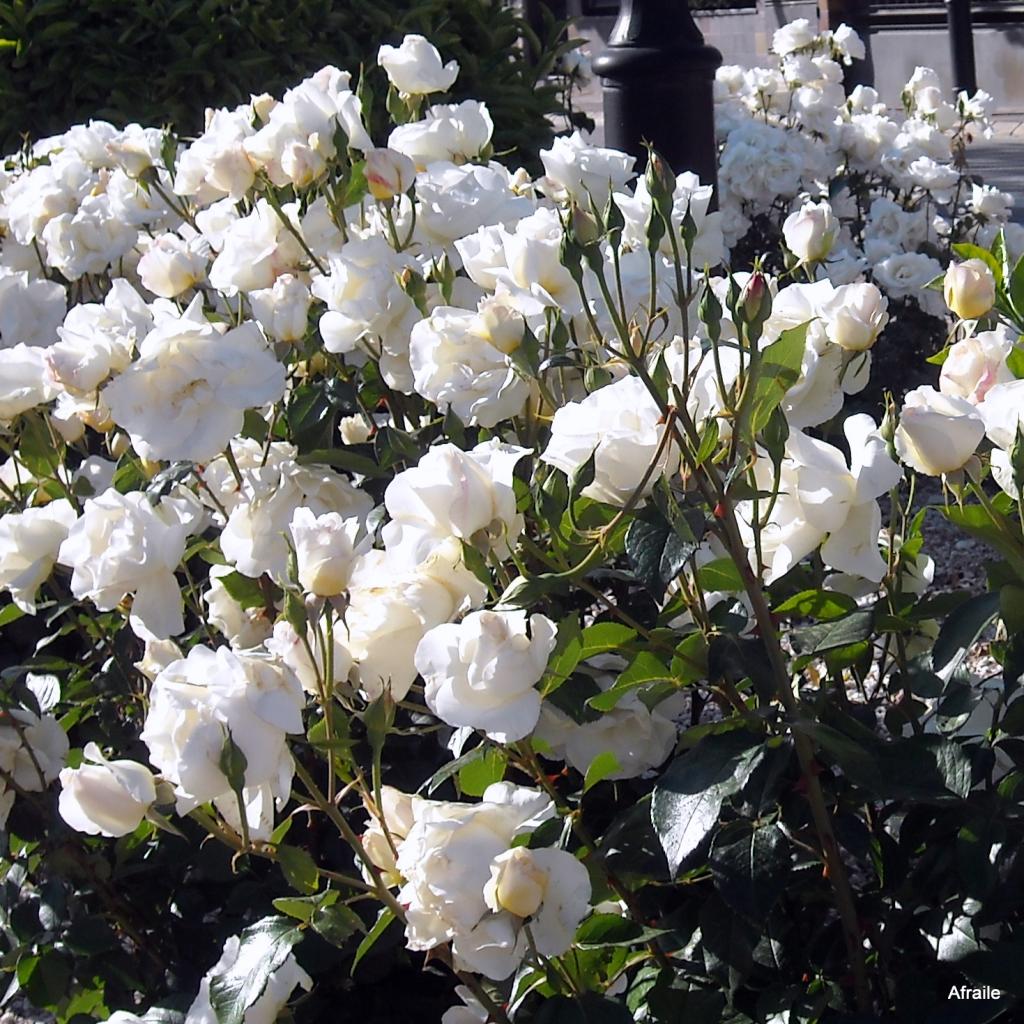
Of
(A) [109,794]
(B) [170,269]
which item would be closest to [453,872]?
(A) [109,794]

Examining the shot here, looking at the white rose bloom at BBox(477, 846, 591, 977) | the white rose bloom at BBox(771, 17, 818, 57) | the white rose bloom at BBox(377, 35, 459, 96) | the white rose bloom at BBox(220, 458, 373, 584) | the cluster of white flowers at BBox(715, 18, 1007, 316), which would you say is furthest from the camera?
the white rose bloom at BBox(771, 17, 818, 57)

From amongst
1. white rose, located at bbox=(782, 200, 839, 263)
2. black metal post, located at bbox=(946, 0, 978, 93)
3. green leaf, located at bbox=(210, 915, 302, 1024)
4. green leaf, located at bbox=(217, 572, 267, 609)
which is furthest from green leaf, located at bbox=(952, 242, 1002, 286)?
black metal post, located at bbox=(946, 0, 978, 93)

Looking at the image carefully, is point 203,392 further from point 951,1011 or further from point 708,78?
point 708,78

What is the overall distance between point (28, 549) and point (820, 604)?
781mm

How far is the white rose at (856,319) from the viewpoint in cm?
128

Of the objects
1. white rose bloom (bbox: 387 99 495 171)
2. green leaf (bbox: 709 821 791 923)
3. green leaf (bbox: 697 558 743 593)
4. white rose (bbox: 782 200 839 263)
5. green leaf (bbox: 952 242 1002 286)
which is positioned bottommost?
green leaf (bbox: 709 821 791 923)

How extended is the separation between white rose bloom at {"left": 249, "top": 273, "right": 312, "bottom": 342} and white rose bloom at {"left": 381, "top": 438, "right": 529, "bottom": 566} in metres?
0.48

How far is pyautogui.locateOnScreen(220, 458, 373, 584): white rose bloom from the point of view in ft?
4.58

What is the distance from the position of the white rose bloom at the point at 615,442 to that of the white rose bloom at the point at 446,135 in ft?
2.65

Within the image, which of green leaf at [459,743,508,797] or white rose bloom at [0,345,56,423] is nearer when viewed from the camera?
green leaf at [459,743,508,797]

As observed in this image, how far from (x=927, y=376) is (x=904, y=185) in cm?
52

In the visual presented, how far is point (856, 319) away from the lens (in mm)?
1282

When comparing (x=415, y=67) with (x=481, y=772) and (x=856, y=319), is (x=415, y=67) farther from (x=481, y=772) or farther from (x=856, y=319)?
(x=481, y=772)

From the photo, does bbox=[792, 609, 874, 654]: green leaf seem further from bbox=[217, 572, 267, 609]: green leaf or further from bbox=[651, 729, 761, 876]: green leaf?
bbox=[217, 572, 267, 609]: green leaf
